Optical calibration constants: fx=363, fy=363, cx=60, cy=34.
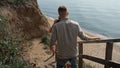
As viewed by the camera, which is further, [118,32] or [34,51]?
[118,32]

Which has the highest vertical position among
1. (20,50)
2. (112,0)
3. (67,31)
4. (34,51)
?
(67,31)

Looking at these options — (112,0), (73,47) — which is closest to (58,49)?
(73,47)

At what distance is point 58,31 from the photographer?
6883 mm

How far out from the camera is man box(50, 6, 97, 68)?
6836mm

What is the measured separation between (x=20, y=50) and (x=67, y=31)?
2005 millimetres

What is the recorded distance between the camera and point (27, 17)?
1482cm

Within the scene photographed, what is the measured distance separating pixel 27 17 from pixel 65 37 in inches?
318

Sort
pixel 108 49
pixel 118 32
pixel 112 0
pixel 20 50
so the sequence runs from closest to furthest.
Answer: pixel 108 49 < pixel 20 50 < pixel 118 32 < pixel 112 0

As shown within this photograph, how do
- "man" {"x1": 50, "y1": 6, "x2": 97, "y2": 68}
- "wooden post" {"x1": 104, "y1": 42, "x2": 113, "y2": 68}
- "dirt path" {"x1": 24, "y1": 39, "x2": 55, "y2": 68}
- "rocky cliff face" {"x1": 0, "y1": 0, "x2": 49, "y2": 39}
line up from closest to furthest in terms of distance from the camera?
1. "man" {"x1": 50, "y1": 6, "x2": 97, "y2": 68}
2. "wooden post" {"x1": 104, "y1": 42, "x2": 113, "y2": 68}
3. "dirt path" {"x1": 24, "y1": 39, "x2": 55, "y2": 68}
4. "rocky cliff face" {"x1": 0, "y1": 0, "x2": 49, "y2": 39}

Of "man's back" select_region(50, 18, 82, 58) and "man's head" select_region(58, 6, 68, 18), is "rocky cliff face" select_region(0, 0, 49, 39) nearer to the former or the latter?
"man's back" select_region(50, 18, 82, 58)

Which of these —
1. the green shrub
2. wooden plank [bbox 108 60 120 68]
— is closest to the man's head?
wooden plank [bbox 108 60 120 68]

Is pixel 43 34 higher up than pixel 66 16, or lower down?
lower down

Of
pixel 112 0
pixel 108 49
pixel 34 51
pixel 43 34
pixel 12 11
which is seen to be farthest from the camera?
pixel 112 0

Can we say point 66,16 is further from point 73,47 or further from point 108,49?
point 108,49
